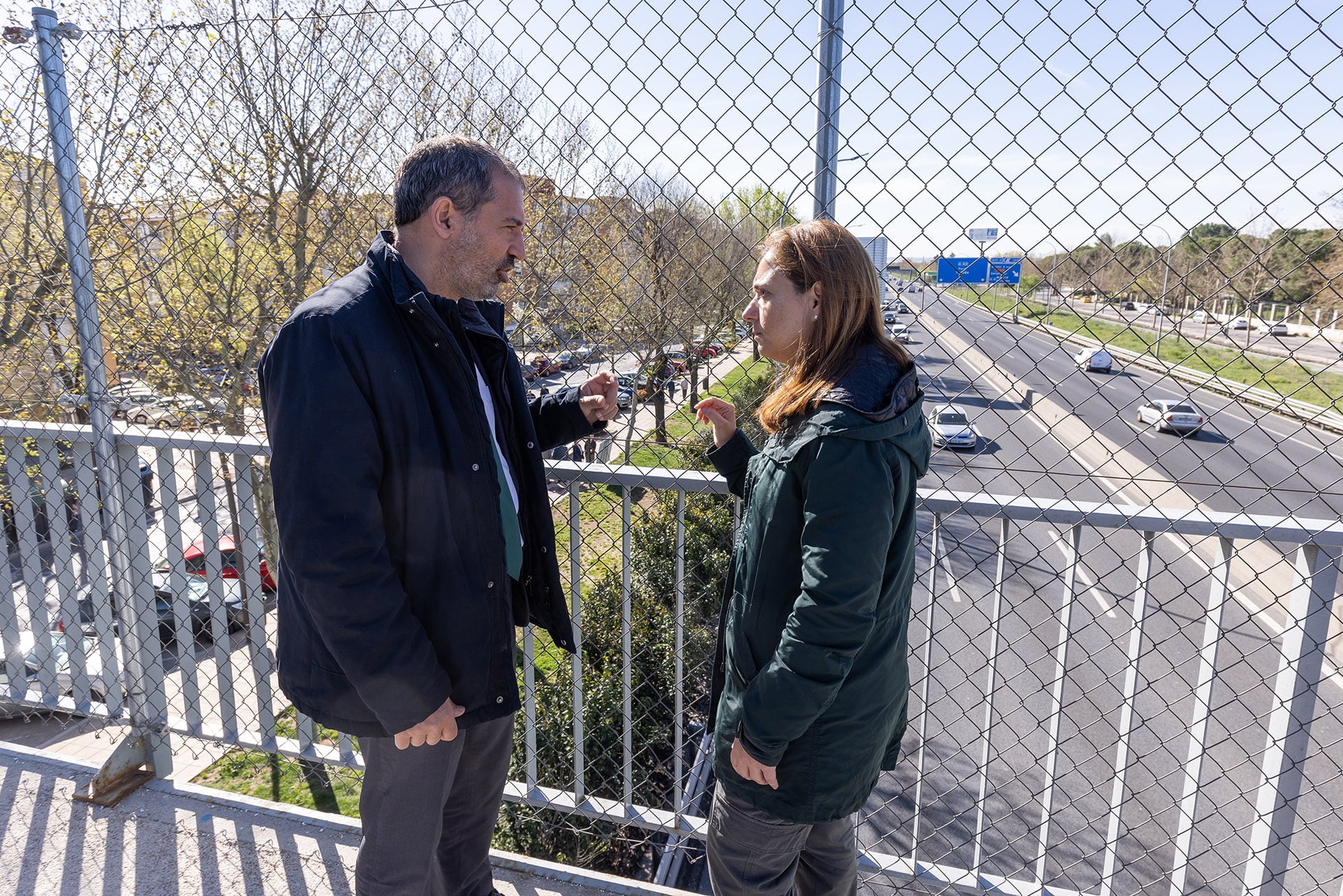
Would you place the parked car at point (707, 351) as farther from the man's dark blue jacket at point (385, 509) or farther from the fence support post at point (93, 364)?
the fence support post at point (93, 364)

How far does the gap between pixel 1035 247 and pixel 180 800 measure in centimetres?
338

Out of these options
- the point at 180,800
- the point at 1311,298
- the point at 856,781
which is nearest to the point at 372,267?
the point at 856,781

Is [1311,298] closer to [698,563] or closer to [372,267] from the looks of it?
[372,267]

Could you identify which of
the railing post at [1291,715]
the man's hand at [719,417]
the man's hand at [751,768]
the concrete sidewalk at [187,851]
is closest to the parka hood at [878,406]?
the man's hand at [719,417]

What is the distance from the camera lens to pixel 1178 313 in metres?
1.94

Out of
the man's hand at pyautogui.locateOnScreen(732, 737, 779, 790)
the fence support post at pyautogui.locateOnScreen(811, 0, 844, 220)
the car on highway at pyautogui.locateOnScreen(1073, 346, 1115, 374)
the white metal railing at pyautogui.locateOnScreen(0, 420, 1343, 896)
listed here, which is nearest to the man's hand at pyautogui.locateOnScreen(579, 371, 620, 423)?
the white metal railing at pyautogui.locateOnScreen(0, 420, 1343, 896)

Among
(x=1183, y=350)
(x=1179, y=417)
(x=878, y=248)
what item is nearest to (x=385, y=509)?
(x=878, y=248)

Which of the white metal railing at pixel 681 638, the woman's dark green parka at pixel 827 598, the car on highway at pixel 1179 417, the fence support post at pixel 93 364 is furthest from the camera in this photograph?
the fence support post at pixel 93 364

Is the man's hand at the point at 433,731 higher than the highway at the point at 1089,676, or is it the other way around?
the man's hand at the point at 433,731

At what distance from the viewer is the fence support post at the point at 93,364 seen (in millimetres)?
2639

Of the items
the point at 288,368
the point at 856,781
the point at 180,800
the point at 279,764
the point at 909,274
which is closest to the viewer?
the point at 288,368

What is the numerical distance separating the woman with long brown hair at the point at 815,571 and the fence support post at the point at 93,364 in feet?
7.77

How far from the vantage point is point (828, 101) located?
6.44 ft

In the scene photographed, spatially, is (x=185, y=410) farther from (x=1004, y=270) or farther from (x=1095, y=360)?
(x=1004, y=270)
